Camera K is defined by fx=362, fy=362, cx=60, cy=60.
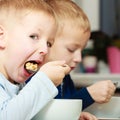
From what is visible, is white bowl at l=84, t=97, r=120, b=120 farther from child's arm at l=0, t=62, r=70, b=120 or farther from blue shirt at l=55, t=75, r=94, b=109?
child's arm at l=0, t=62, r=70, b=120

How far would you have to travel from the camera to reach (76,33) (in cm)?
123

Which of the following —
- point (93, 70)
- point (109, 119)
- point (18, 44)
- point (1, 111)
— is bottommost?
point (93, 70)

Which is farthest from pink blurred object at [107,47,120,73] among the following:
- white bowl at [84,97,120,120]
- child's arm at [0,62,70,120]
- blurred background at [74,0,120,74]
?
child's arm at [0,62,70,120]

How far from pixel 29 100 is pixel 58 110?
0.06 meters

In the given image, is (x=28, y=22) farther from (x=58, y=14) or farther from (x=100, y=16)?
(x=100, y=16)

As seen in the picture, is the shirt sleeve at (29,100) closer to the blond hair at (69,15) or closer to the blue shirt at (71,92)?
the blue shirt at (71,92)

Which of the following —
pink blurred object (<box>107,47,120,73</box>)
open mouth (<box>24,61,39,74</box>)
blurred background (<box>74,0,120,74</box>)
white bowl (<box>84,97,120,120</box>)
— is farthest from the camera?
pink blurred object (<box>107,47,120,73</box>)

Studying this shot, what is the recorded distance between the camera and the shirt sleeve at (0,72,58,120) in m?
0.74

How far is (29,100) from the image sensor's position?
75 cm

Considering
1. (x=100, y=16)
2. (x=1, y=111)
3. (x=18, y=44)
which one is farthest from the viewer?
(x=100, y=16)

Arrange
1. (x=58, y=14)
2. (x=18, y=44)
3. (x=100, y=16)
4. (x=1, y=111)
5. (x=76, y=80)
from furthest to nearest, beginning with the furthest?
(x=100, y=16) → (x=76, y=80) → (x=58, y=14) → (x=18, y=44) → (x=1, y=111)

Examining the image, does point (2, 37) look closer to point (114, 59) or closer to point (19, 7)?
point (19, 7)

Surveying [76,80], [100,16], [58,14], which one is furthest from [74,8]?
[100,16]

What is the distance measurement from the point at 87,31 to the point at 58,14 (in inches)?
4.6
